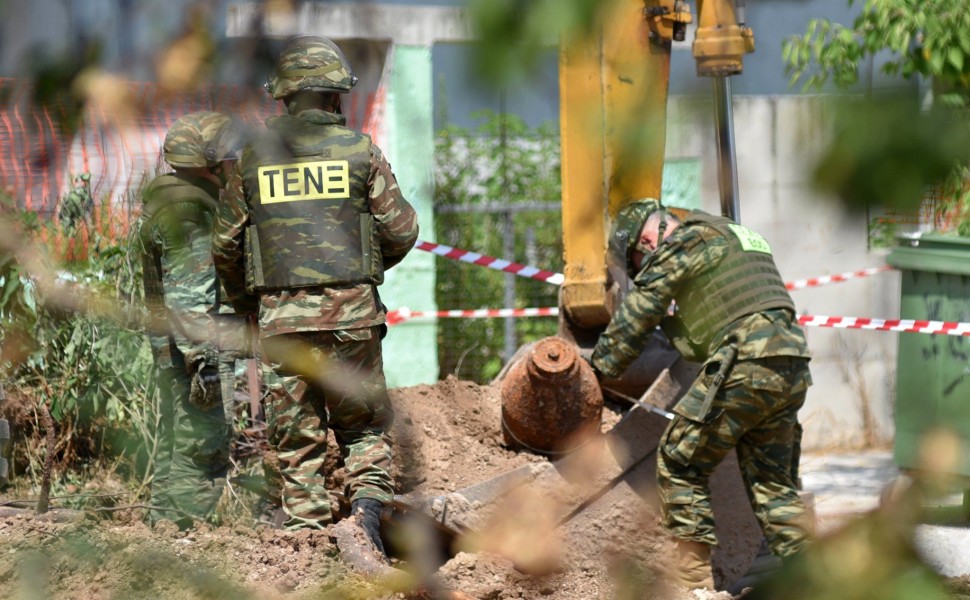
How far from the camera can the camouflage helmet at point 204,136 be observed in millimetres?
906

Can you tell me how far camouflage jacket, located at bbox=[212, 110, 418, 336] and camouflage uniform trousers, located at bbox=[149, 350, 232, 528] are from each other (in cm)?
74

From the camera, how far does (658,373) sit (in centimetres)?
512

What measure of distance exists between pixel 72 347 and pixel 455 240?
3014 millimetres

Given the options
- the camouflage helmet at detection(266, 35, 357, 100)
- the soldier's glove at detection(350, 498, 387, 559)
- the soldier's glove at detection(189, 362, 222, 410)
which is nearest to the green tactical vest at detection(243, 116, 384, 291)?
the soldier's glove at detection(189, 362, 222, 410)

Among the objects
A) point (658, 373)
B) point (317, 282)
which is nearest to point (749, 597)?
point (317, 282)

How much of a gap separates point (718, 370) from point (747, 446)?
1.35 feet

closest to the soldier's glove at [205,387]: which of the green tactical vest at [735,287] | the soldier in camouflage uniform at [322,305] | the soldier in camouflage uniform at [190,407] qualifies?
the soldier in camouflage uniform at [190,407]

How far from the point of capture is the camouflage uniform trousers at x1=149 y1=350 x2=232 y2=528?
477cm

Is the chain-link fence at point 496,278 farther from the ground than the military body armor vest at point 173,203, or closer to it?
closer to it

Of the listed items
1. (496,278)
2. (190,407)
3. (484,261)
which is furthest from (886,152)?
(496,278)

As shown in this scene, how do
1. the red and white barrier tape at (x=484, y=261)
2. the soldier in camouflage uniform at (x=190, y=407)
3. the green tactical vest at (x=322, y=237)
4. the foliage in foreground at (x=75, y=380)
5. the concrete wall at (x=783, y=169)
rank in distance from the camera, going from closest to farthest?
the concrete wall at (x=783, y=169) < the green tactical vest at (x=322, y=237) < the foliage in foreground at (x=75, y=380) < the soldier in camouflage uniform at (x=190, y=407) < the red and white barrier tape at (x=484, y=261)

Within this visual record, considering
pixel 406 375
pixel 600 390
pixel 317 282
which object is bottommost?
pixel 406 375

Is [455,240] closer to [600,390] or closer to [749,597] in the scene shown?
[600,390]

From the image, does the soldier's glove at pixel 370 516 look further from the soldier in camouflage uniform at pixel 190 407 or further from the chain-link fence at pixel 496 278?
the chain-link fence at pixel 496 278
